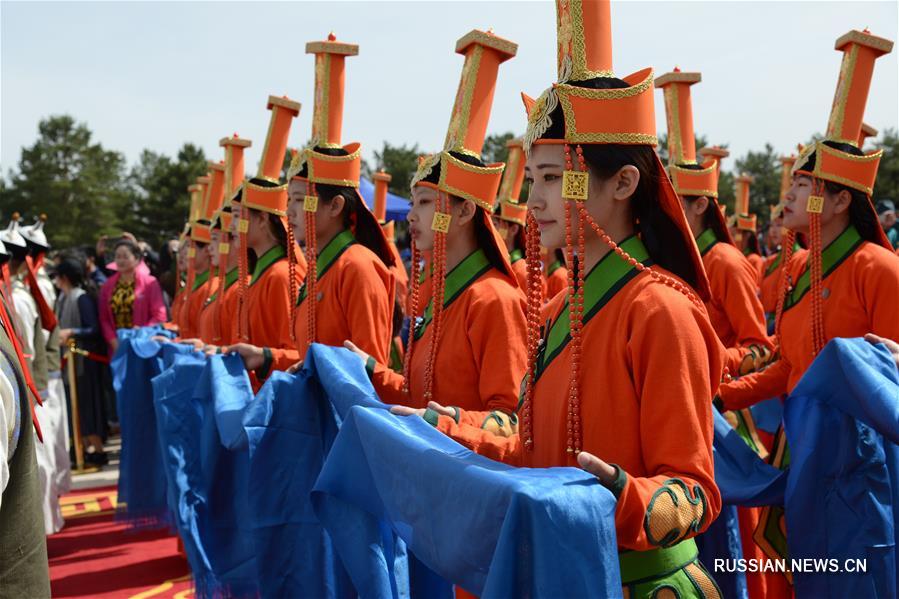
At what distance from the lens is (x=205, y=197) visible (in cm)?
859

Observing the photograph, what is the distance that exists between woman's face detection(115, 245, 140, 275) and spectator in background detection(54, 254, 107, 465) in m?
0.48

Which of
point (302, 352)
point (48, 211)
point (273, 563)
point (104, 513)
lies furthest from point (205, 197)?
point (48, 211)

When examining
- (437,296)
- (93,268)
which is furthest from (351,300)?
(93,268)

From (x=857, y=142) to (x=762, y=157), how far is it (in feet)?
138

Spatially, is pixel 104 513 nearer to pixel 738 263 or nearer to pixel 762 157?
pixel 738 263

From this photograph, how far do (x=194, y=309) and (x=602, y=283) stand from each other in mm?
6125

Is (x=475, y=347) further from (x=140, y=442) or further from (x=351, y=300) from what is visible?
(x=140, y=442)

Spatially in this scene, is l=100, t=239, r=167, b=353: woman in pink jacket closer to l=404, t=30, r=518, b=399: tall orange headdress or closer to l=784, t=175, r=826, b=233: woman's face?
l=404, t=30, r=518, b=399: tall orange headdress

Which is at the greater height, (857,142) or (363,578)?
(857,142)

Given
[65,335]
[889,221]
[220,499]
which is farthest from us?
[65,335]

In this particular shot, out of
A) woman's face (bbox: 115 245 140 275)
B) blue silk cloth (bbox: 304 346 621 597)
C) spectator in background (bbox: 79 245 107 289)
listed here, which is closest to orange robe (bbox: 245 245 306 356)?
blue silk cloth (bbox: 304 346 621 597)

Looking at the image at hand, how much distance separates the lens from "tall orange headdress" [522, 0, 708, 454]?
2119mm

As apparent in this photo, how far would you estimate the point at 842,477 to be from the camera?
3.19 meters

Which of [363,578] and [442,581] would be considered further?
[442,581]
